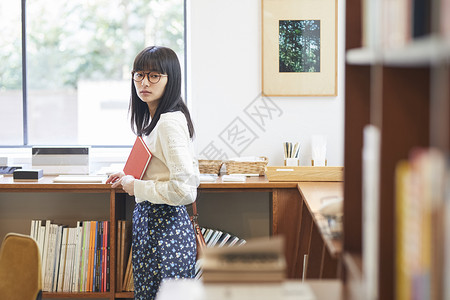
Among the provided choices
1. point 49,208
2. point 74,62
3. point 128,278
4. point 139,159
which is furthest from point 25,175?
point 74,62

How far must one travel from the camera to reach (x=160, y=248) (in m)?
2.65

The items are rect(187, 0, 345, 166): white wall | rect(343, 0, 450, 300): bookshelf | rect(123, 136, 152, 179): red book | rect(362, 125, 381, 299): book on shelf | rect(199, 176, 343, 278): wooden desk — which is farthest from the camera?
rect(187, 0, 345, 166): white wall

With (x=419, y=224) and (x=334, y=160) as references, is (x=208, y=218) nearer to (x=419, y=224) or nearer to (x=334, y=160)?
(x=334, y=160)

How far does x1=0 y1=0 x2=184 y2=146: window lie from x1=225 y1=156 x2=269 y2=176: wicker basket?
893 millimetres

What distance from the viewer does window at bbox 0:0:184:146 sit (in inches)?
156

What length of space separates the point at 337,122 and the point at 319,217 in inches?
65.1

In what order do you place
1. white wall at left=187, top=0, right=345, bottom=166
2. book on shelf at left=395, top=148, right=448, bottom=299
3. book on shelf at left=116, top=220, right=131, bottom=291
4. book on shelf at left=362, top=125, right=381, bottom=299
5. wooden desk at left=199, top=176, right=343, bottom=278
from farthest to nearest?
white wall at left=187, top=0, right=345, bottom=166
book on shelf at left=116, top=220, right=131, bottom=291
wooden desk at left=199, top=176, right=343, bottom=278
book on shelf at left=362, top=125, right=381, bottom=299
book on shelf at left=395, top=148, right=448, bottom=299

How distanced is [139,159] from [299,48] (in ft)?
4.46

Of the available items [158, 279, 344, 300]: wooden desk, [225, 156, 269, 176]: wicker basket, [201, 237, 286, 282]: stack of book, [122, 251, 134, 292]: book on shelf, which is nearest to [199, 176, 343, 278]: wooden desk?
[225, 156, 269, 176]: wicker basket

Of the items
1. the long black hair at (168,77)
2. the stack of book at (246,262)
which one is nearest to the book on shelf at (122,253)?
the long black hair at (168,77)

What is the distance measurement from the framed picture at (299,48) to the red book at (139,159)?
3.64ft

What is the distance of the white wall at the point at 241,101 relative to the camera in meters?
3.59

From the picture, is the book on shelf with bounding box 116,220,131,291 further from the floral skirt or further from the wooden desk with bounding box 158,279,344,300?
the wooden desk with bounding box 158,279,344,300

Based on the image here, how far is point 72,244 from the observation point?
3383 mm
